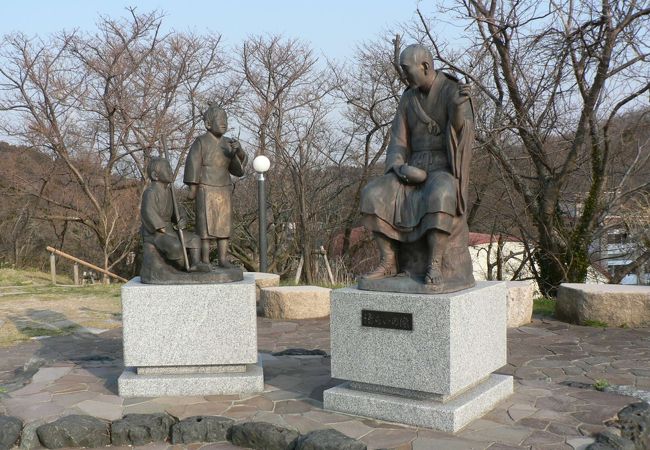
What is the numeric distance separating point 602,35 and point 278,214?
10181 mm

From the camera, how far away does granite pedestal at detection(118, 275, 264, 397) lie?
510cm

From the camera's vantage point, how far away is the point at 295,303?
30.0 ft

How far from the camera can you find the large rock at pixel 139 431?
4.27 metres

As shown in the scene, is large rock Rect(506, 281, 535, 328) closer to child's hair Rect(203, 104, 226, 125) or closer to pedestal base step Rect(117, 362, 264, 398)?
pedestal base step Rect(117, 362, 264, 398)

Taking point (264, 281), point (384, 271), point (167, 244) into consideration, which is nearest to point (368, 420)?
point (384, 271)

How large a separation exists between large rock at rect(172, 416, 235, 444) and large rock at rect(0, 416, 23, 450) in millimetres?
1079

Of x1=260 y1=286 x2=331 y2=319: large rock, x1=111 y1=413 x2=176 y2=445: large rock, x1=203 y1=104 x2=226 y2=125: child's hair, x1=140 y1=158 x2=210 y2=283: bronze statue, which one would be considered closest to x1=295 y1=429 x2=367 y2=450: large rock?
x1=111 y1=413 x2=176 y2=445: large rock

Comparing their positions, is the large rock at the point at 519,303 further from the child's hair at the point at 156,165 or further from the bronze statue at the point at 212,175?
the child's hair at the point at 156,165

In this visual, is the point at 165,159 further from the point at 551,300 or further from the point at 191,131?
the point at 191,131

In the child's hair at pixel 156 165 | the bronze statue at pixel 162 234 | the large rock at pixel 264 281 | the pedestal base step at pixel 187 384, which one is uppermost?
the child's hair at pixel 156 165

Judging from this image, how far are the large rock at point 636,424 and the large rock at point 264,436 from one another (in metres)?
2.16

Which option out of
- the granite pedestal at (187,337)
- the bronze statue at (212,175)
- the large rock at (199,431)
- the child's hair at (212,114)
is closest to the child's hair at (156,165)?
the bronze statue at (212,175)

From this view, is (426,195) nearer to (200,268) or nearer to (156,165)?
(200,268)

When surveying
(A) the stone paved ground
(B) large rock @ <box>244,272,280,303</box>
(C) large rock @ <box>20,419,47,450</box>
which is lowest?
(C) large rock @ <box>20,419,47,450</box>
